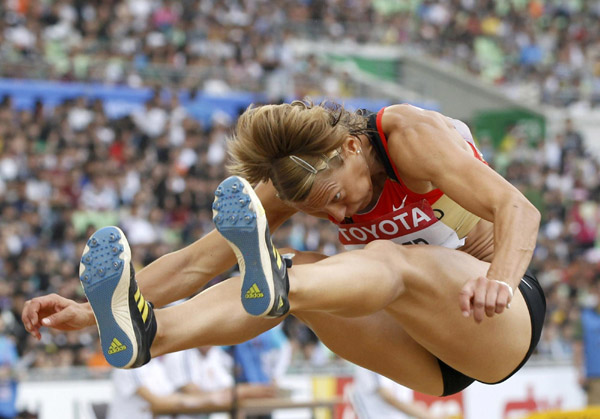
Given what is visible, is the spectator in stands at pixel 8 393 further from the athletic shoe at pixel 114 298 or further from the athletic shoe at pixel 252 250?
the athletic shoe at pixel 252 250

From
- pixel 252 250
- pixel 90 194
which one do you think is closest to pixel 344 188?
pixel 252 250

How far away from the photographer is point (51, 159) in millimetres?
10797

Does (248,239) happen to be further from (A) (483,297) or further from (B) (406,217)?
(B) (406,217)

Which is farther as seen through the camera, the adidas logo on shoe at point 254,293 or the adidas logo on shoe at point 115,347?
the adidas logo on shoe at point 115,347

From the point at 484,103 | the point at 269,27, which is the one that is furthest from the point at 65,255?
the point at 484,103

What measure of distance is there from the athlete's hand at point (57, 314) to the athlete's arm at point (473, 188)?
4.48 ft

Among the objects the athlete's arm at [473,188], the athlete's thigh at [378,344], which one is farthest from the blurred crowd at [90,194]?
the athlete's arm at [473,188]

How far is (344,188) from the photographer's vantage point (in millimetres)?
3639

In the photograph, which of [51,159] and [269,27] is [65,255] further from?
[269,27]

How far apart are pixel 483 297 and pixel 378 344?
105 centimetres

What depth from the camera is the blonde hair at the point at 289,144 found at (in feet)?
11.5

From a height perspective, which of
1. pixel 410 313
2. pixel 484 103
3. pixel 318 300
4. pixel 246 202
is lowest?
pixel 484 103

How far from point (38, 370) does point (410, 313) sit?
4.81 metres

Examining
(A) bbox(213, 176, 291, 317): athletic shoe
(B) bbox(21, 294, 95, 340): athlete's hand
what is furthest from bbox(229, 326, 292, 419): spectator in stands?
(A) bbox(213, 176, 291, 317): athletic shoe
